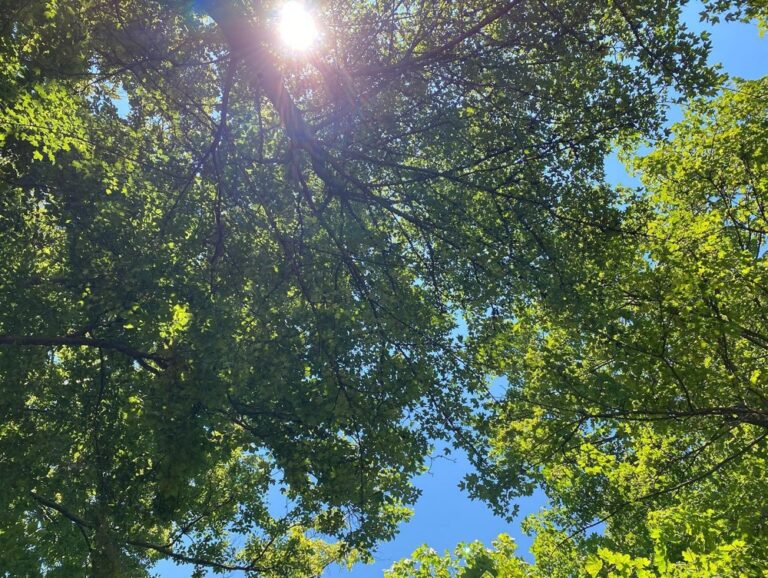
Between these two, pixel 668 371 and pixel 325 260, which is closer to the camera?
pixel 668 371

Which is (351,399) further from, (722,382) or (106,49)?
(106,49)

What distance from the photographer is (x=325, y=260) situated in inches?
337

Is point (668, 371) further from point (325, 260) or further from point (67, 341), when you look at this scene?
point (67, 341)

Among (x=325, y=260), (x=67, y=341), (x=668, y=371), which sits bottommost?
(x=668, y=371)

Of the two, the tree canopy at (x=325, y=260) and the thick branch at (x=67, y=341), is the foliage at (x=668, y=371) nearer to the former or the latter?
the tree canopy at (x=325, y=260)

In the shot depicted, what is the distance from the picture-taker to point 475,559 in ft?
41.4

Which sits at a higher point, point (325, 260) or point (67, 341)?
point (325, 260)

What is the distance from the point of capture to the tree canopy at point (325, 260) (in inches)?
285

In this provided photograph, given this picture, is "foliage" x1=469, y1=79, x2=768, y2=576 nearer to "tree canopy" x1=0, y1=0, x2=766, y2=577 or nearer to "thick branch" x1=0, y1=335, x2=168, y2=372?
"tree canopy" x1=0, y1=0, x2=766, y2=577

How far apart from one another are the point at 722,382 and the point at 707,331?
116 centimetres

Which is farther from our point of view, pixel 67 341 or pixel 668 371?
pixel 67 341

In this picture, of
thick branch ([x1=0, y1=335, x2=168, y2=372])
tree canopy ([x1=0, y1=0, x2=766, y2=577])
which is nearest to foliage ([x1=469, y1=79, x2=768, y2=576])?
tree canopy ([x1=0, y1=0, x2=766, y2=577])

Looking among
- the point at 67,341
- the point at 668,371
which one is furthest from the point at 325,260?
the point at 668,371

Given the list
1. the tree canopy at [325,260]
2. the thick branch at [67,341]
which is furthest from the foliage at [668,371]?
the thick branch at [67,341]
